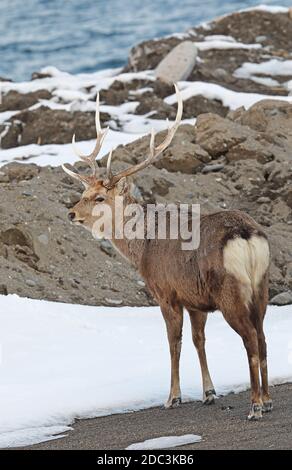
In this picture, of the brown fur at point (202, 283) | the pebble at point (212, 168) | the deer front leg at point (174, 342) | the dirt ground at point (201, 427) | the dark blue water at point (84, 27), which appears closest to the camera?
the dirt ground at point (201, 427)

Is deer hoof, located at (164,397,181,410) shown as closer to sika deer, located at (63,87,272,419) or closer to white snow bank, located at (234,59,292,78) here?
sika deer, located at (63,87,272,419)

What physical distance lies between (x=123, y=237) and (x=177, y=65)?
13595 mm

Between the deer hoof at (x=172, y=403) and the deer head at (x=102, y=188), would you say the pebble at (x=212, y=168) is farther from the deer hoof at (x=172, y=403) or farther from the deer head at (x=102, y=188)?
the deer hoof at (x=172, y=403)

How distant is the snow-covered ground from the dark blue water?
2534 centimetres

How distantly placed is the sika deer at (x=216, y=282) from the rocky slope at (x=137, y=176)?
11.0 feet

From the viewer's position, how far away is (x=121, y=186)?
10.4 metres

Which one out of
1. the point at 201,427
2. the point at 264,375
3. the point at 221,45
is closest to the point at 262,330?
the point at 264,375

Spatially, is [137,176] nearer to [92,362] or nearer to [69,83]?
[92,362]

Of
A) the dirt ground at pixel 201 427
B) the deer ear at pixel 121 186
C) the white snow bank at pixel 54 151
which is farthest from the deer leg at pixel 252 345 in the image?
the white snow bank at pixel 54 151

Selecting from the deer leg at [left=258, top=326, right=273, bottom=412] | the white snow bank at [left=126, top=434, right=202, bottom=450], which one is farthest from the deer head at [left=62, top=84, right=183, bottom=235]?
the white snow bank at [left=126, top=434, right=202, bottom=450]

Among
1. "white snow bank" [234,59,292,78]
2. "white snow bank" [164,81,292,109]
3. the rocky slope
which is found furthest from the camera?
"white snow bank" [234,59,292,78]

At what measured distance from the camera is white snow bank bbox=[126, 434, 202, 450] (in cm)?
800

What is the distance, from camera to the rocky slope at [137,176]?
13.9 m

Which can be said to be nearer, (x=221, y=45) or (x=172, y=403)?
(x=172, y=403)
